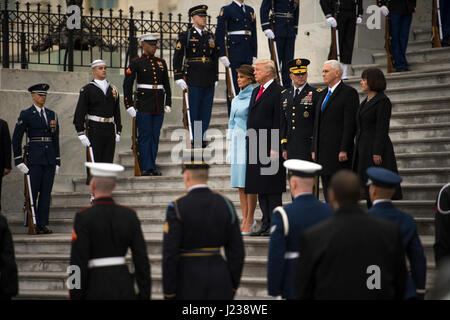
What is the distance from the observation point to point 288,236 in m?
5.54

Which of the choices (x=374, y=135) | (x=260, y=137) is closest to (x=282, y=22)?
(x=260, y=137)

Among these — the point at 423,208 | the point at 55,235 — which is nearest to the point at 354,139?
the point at 423,208

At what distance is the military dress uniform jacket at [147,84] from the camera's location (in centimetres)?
1138

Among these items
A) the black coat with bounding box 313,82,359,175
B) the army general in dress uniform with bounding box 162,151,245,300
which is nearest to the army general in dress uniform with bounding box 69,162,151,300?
the army general in dress uniform with bounding box 162,151,245,300

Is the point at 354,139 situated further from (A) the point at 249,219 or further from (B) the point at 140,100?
(B) the point at 140,100

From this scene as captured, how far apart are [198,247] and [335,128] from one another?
3353 mm

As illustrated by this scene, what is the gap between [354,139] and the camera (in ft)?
28.0

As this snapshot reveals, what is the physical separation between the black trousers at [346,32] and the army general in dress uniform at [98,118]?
12.4 feet

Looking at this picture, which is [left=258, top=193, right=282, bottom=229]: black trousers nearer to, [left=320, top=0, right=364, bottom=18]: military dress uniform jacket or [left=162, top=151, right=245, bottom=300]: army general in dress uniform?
[left=162, top=151, right=245, bottom=300]: army general in dress uniform

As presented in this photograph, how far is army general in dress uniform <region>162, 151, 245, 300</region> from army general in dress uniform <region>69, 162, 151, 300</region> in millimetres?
297

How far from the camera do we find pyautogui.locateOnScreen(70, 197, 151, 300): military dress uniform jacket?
5.52 m

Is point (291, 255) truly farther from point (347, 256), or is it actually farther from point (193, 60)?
point (193, 60)

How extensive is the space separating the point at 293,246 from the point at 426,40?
9.28 metres

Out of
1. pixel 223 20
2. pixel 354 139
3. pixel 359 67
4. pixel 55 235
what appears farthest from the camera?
pixel 359 67
